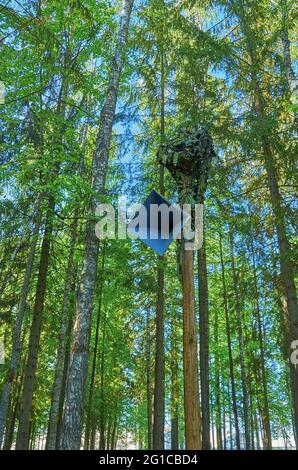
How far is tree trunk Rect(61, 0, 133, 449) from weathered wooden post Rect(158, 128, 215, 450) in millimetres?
3052

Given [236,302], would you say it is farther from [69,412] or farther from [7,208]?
[7,208]

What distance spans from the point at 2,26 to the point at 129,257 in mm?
5965

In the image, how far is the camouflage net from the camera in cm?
452

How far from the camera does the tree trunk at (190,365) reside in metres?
3.69

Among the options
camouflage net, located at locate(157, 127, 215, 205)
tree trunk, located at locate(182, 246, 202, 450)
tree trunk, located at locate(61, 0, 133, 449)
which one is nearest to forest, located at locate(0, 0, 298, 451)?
tree trunk, located at locate(61, 0, 133, 449)

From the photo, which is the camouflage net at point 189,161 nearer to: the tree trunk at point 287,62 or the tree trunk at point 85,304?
the tree trunk at point 85,304

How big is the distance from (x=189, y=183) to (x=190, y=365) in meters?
2.05

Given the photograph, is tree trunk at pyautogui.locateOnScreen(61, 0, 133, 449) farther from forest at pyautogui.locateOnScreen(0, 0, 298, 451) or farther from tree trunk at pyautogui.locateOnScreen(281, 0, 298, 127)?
tree trunk at pyautogui.locateOnScreen(281, 0, 298, 127)

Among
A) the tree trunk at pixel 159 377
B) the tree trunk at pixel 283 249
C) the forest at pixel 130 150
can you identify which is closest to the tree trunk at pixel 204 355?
the forest at pixel 130 150

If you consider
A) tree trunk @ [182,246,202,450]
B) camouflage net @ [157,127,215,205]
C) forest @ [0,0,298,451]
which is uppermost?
forest @ [0,0,298,451]

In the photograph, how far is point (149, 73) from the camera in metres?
12.4

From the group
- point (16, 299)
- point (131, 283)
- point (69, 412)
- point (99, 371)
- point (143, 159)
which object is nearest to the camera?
point (69, 412)

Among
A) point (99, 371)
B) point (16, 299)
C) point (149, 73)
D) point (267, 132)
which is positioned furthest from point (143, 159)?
point (99, 371)

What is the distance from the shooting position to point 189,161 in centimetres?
453
